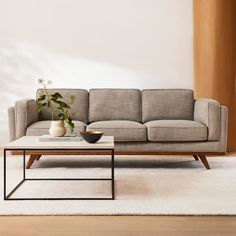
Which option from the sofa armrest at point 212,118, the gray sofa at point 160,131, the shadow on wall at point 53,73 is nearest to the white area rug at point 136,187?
the gray sofa at point 160,131

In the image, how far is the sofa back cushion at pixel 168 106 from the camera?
15.6 feet

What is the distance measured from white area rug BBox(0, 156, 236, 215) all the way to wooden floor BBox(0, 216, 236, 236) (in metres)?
0.09

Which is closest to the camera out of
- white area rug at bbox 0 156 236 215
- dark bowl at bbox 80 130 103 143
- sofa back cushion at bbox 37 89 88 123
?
white area rug at bbox 0 156 236 215

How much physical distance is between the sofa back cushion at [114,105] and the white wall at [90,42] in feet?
3.02

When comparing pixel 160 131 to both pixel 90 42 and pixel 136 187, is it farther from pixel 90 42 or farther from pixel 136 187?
pixel 90 42

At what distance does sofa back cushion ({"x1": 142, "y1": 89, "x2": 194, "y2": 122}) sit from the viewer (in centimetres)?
475

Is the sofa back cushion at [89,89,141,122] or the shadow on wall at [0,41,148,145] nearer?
the sofa back cushion at [89,89,141,122]

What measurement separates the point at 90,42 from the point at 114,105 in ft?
4.27

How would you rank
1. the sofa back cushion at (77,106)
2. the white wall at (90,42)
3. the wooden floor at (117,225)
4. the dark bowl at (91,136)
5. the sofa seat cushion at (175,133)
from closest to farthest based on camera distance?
1. the wooden floor at (117,225)
2. the dark bowl at (91,136)
3. the sofa seat cushion at (175,133)
4. the sofa back cushion at (77,106)
5. the white wall at (90,42)

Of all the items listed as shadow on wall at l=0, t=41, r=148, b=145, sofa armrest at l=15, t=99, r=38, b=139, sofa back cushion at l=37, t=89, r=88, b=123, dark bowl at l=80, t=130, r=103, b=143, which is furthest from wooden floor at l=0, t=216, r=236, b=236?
shadow on wall at l=0, t=41, r=148, b=145

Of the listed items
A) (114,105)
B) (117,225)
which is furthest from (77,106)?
(117,225)

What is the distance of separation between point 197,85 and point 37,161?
2.21 metres

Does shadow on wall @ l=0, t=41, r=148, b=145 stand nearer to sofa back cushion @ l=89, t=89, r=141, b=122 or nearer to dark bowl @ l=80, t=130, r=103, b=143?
sofa back cushion @ l=89, t=89, r=141, b=122

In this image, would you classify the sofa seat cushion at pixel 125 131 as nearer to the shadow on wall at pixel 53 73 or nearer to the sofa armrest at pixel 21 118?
the sofa armrest at pixel 21 118
